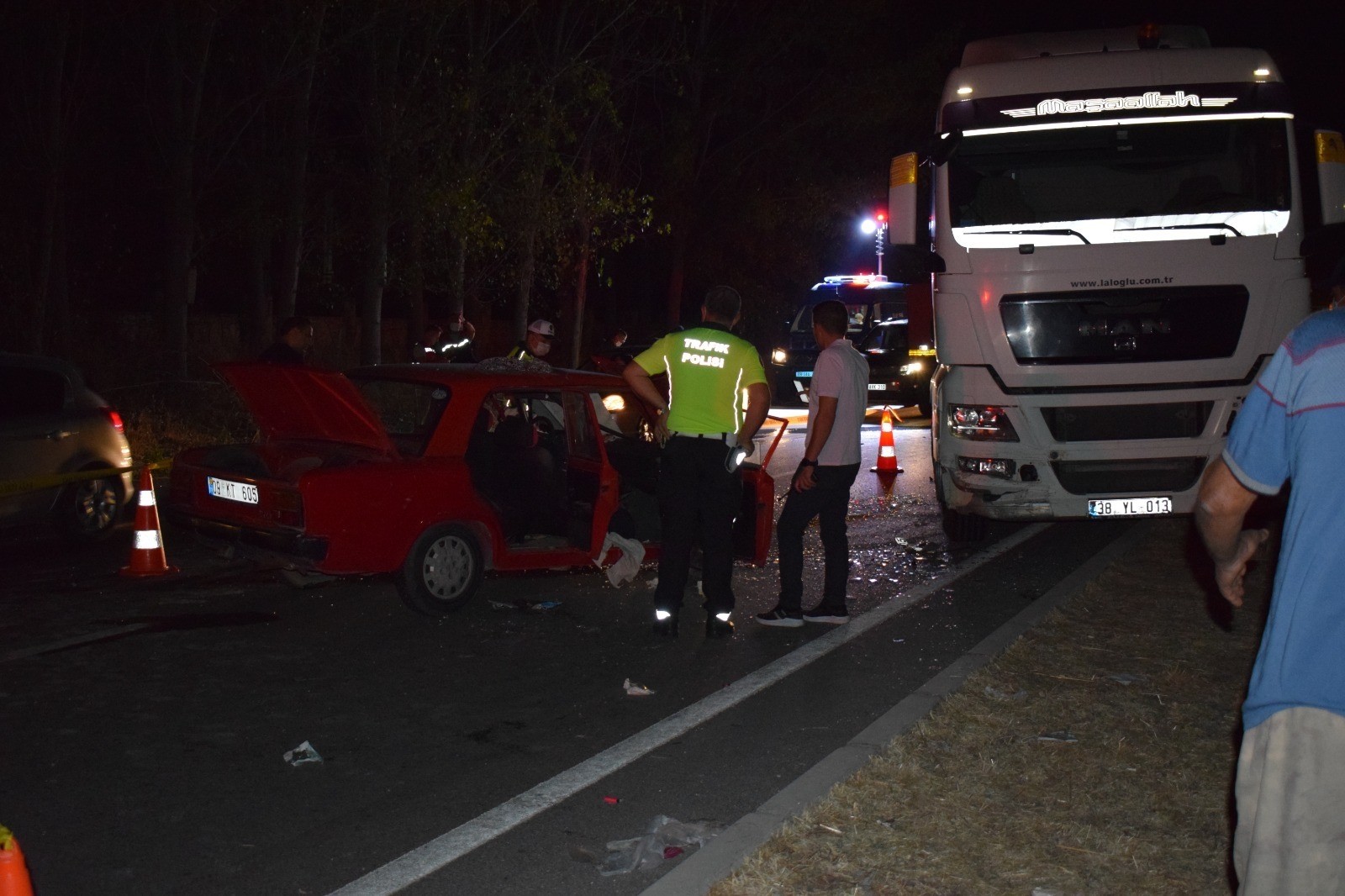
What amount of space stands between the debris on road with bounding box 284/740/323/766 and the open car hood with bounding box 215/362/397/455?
2.73 m

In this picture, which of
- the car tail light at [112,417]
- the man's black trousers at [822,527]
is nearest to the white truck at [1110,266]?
the man's black trousers at [822,527]

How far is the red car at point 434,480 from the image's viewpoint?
7832 mm

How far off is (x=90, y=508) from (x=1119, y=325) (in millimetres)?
7740

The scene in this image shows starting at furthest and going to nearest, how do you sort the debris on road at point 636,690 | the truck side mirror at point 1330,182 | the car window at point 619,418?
the truck side mirror at point 1330,182 < the car window at point 619,418 < the debris on road at point 636,690

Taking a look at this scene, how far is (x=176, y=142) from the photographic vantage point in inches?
771

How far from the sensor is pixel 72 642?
739 centimetres

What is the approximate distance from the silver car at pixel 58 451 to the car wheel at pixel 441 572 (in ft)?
12.4

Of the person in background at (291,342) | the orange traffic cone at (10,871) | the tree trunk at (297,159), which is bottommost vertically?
the orange traffic cone at (10,871)

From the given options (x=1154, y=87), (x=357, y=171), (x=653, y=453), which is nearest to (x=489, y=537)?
(x=653, y=453)

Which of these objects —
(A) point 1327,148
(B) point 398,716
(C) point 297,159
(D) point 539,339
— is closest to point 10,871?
(B) point 398,716

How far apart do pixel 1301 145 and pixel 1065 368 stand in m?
2.25

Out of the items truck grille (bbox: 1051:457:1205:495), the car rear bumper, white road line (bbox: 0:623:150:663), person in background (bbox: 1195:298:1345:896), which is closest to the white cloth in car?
the car rear bumper

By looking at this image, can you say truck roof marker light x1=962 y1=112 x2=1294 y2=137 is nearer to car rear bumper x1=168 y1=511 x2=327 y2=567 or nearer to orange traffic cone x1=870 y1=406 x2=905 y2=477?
car rear bumper x1=168 y1=511 x2=327 y2=567

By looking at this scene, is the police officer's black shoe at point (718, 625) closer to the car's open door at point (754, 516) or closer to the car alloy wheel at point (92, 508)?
the car's open door at point (754, 516)
